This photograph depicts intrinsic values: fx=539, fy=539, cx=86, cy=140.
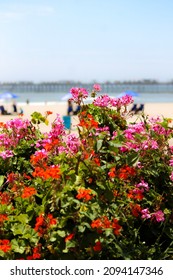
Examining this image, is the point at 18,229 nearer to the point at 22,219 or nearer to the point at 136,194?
the point at 22,219

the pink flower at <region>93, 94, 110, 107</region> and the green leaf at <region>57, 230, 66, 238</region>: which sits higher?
the pink flower at <region>93, 94, 110, 107</region>

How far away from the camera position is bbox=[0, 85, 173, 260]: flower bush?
311 centimetres

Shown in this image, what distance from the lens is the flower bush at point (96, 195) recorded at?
10.2 ft

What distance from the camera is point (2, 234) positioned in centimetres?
334

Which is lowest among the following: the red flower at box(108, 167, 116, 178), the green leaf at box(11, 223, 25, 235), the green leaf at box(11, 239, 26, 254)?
the green leaf at box(11, 239, 26, 254)

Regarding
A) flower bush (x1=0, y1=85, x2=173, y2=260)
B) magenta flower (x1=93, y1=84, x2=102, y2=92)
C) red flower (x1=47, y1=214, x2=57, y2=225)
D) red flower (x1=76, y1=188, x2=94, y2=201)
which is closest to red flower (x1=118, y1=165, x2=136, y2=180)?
flower bush (x1=0, y1=85, x2=173, y2=260)

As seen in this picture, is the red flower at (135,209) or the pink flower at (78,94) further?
the pink flower at (78,94)

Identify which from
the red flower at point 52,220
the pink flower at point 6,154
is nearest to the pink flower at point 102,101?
the pink flower at point 6,154

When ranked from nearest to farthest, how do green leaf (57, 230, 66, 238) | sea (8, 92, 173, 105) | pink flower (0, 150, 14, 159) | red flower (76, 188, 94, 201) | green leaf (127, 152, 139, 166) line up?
1. red flower (76, 188, 94, 201)
2. green leaf (57, 230, 66, 238)
3. green leaf (127, 152, 139, 166)
4. pink flower (0, 150, 14, 159)
5. sea (8, 92, 173, 105)

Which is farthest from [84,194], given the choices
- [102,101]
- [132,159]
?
[102,101]

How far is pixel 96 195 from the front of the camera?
3195 millimetres

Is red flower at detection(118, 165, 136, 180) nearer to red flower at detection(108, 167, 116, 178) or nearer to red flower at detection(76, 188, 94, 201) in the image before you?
red flower at detection(108, 167, 116, 178)

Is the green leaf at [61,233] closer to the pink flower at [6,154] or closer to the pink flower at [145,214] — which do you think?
the pink flower at [145,214]

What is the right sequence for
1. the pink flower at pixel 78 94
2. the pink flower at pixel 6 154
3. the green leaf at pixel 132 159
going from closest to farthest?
the green leaf at pixel 132 159 < the pink flower at pixel 78 94 < the pink flower at pixel 6 154
